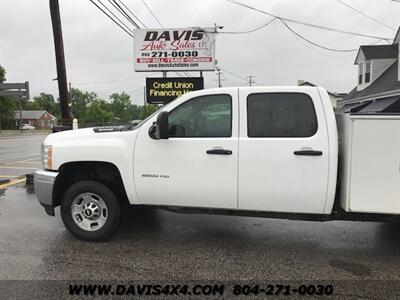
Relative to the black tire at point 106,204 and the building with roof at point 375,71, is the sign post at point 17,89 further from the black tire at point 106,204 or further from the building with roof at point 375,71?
the black tire at point 106,204

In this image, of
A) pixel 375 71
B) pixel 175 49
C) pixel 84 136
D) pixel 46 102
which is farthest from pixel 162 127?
pixel 46 102

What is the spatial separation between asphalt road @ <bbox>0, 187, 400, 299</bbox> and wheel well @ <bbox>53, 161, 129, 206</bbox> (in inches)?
23.7

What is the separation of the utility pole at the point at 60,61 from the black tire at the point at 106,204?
6.80 meters

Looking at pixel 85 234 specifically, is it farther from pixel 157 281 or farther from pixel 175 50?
pixel 175 50

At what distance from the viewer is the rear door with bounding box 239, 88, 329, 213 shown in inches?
161

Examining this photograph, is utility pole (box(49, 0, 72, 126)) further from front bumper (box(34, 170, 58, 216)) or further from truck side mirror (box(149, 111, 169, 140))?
truck side mirror (box(149, 111, 169, 140))

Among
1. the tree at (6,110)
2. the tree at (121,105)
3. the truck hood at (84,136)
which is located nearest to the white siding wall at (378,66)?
the truck hood at (84,136)

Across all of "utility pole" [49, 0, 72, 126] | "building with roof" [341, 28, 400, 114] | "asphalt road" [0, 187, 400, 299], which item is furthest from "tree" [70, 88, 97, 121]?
"asphalt road" [0, 187, 400, 299]

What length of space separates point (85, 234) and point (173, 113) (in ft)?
6.33

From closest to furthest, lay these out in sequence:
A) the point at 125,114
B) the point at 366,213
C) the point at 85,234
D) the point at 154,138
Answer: the point at 366,213 → the point at 154,138 → the point at 85,234 → the point at 125,114

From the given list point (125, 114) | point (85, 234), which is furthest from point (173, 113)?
point (125, 114)

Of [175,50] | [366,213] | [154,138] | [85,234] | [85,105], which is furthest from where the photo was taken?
[85,105]

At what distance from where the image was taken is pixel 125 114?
113562mm

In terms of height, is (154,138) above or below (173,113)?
below
